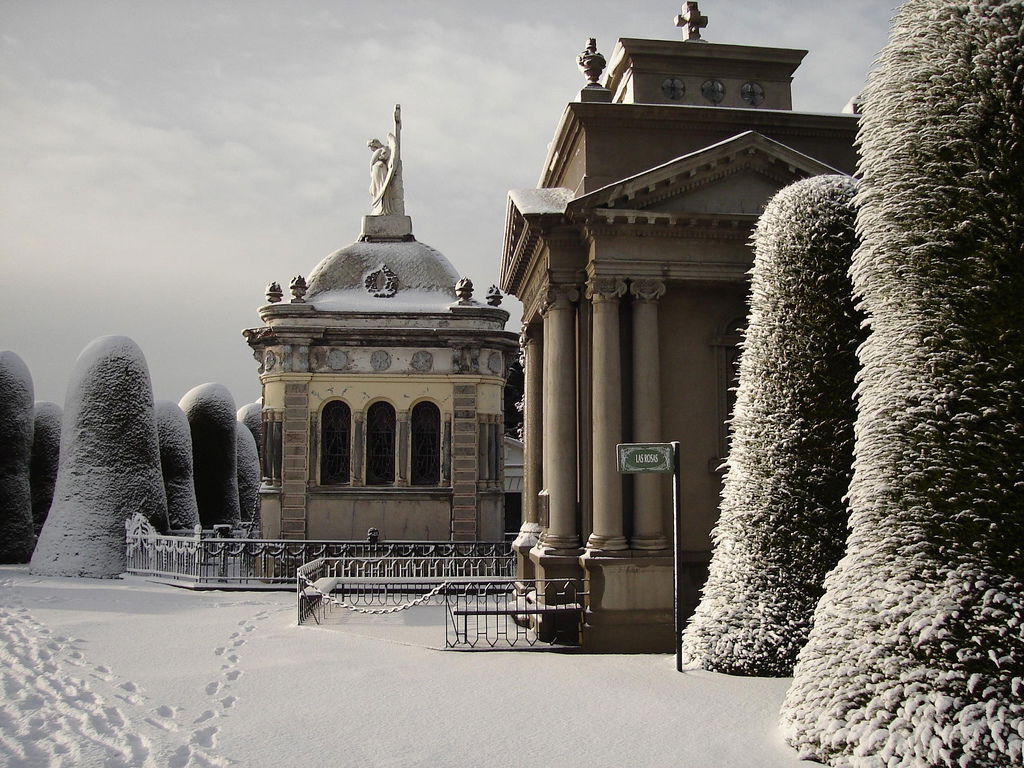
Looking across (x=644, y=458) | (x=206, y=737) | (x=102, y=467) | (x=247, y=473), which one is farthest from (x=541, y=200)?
(x=247, y=473)

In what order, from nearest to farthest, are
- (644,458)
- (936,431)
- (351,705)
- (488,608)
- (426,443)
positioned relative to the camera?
(936,431) < (351,705) < (644,458) < (488,608) < (426,443)

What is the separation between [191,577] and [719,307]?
14.3 m

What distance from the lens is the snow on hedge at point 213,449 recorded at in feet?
110

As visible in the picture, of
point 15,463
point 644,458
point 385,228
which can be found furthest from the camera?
point 385,228

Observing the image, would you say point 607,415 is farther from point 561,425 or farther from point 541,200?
point 541,200

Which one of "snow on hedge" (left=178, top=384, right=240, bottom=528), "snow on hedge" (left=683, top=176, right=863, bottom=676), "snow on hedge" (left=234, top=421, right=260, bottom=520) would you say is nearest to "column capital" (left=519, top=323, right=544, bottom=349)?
"snow on hedge" (left=683, top=176, right=863, bottom=676)

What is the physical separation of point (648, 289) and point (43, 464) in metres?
22.8

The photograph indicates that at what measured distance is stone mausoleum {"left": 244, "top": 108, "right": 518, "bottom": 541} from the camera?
93.7 ft

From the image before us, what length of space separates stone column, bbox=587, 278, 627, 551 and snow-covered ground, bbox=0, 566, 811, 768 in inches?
92.4

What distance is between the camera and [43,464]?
100ft

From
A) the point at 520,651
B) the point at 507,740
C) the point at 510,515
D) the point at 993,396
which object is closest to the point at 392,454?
the point at 510,515

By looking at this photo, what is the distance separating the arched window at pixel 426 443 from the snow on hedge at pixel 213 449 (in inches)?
306

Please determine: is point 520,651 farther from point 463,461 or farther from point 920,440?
point 463,461

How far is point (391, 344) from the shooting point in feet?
96.1
